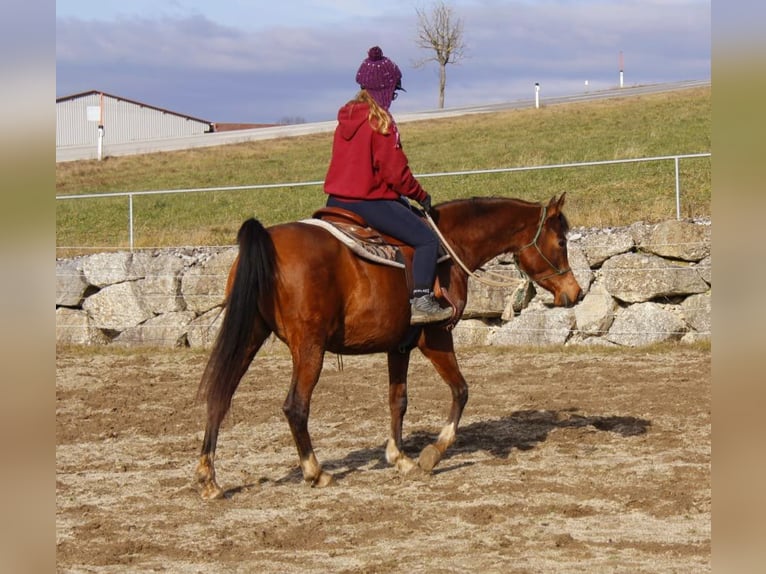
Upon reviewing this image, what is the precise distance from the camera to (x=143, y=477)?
22.0 feet

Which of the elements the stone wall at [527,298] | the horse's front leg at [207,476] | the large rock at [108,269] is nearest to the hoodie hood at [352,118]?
the horse's front leg at [207,476]

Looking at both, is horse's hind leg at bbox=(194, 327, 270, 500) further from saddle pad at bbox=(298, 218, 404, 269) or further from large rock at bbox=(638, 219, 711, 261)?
large rock at bbox=(638, 219, 711, 261)

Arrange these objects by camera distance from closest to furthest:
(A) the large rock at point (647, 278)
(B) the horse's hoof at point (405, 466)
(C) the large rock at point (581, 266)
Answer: (B) the horse's hoof at point (405, 466)
(A) the large rock at point (647, 278)
(C) the large rock at point (581, 266)

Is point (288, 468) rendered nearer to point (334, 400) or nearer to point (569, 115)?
point (334, 400)

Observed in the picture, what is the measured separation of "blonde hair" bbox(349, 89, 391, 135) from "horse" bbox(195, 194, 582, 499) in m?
0.77

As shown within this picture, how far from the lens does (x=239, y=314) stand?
5.66 metres

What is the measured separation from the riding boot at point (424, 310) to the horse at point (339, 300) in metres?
0.09

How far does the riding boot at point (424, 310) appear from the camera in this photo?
620 centimetres

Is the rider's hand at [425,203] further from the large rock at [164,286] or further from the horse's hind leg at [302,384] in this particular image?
the large rock at [164,286]

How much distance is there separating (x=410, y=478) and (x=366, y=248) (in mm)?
1598

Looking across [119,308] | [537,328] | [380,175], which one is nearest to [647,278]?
[537,328]

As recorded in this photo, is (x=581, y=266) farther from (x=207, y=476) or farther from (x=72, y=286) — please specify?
(x=207, y=476)
